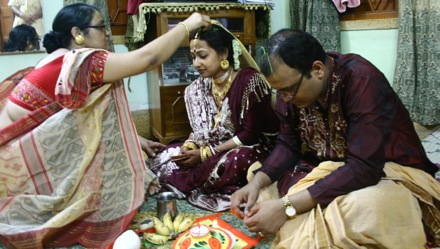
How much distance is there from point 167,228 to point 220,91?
104cm

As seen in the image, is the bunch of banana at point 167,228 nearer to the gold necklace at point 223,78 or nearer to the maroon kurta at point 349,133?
the maroon kurta at point 349,133

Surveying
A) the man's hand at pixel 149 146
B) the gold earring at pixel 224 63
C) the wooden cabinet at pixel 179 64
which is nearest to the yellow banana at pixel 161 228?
the man's hand at pixel 149 146

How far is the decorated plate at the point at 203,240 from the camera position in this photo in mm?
1618

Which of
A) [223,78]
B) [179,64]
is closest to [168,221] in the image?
[223,78]

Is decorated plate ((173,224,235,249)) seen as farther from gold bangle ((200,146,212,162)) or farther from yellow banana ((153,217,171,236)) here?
gold bangle ((200,146,212,162))

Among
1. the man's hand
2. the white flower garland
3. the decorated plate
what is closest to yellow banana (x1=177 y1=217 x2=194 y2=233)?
the decorated plate

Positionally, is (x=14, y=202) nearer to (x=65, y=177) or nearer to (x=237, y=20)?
(x=65, y=177)

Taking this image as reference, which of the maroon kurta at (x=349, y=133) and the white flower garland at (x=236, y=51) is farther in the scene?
the white flower garland at (x=236, y=51)

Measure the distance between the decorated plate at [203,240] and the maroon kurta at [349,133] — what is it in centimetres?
33

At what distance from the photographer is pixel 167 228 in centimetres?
187

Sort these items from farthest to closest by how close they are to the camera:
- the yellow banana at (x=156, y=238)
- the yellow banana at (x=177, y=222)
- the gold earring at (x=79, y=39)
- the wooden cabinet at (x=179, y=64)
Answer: the wooden cabinet at (x=179, y=64) → the gold earring at (x=79, y=39) → the yellow banana at (x=177, y=222) → the yellow banana at (x=156, y=238)

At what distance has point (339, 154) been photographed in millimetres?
1672

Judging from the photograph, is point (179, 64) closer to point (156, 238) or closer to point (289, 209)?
point (156, 238)

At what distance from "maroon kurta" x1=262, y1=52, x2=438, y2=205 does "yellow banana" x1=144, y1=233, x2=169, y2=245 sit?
534 mm
